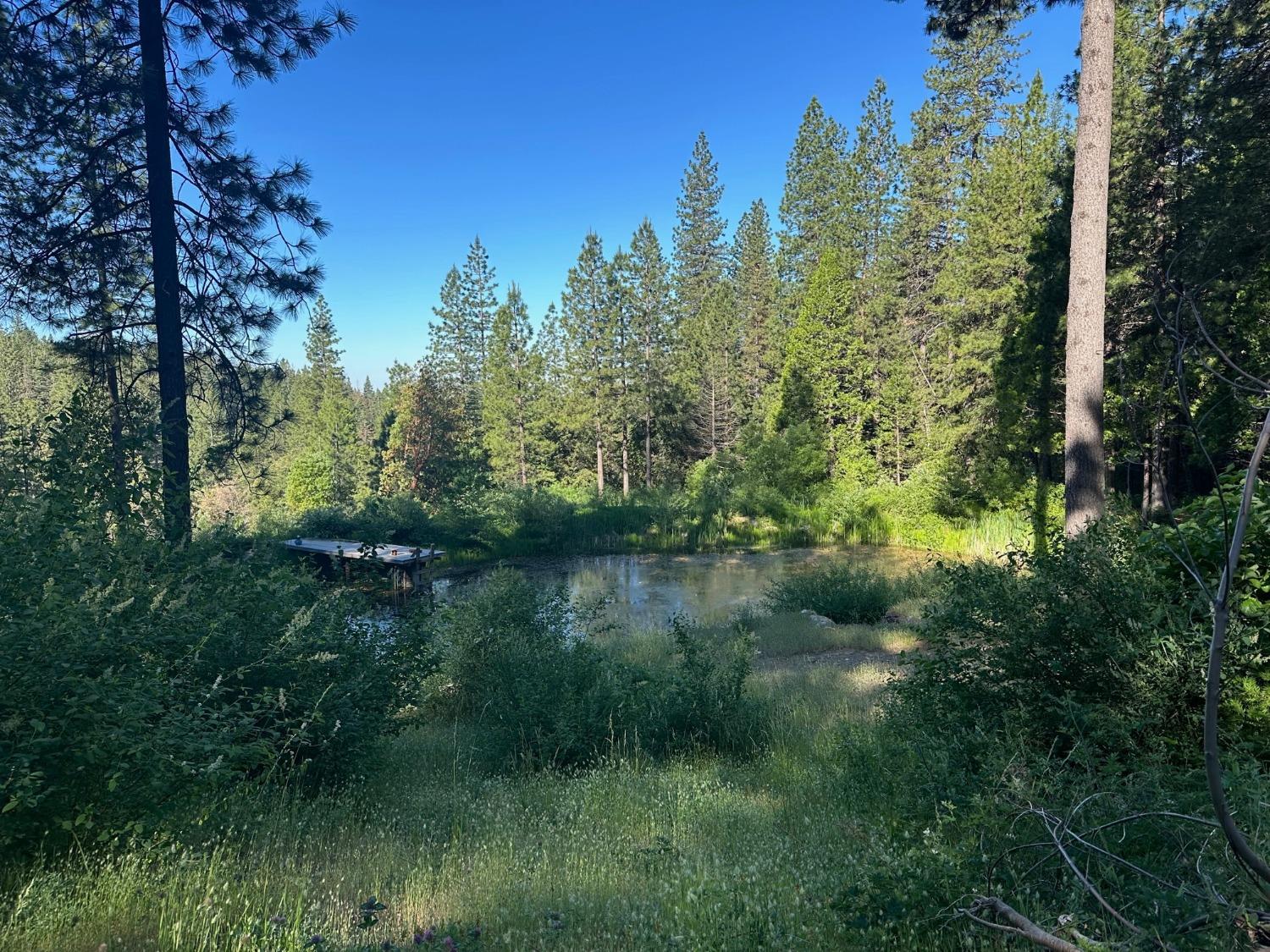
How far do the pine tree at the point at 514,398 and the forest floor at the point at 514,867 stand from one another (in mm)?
32563

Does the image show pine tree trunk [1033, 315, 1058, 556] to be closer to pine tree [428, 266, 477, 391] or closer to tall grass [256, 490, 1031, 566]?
tall grass [256, 490, 1031, 566]

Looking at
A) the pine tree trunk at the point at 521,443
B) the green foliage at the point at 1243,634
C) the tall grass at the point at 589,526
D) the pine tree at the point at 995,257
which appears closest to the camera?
the green foliage at the point at 1243,634

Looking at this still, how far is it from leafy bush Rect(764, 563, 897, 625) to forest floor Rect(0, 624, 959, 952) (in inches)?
282

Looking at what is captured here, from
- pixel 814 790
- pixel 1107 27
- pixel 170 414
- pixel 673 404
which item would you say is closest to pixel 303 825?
pixel 814 790

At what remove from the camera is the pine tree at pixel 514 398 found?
36719 mm

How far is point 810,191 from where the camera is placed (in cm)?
3478

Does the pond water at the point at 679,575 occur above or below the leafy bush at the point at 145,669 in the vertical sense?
below

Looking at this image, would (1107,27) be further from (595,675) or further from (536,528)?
(536,528)

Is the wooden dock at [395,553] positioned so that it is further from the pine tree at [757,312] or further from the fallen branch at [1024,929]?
the pine tree at [757,312]

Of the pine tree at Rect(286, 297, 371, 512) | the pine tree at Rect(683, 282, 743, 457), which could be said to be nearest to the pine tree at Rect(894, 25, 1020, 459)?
the pine tree at Rect(683, 282, 743, 457)

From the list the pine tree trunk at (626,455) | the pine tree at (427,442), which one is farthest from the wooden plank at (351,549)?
the pine tree trunk at (626,455)

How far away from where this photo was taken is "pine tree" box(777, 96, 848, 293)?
3356 centimetres

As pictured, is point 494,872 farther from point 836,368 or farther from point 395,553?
point 836,368

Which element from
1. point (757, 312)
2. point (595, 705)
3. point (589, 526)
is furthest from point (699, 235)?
point (595, 705)
